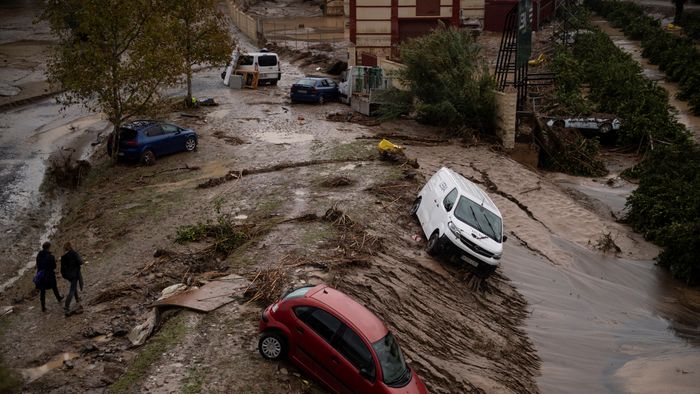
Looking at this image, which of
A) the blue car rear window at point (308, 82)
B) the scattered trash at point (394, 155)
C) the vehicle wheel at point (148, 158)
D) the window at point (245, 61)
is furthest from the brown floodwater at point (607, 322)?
the window at point (245, 61)

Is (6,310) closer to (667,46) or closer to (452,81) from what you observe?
(452,81)

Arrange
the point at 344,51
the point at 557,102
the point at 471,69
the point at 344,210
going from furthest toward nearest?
the point at 344,51 < the point at 557,102 < the point at 471,69 < the point at 344,210

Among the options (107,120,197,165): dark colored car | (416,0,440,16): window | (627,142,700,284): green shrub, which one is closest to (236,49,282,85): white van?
(416,0,440,16): window

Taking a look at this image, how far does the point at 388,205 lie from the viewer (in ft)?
58.2

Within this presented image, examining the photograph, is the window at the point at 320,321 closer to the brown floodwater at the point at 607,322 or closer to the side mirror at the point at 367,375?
the side mirror at the point at 367,375

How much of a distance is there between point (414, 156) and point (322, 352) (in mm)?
15158

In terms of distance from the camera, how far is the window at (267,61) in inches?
1506

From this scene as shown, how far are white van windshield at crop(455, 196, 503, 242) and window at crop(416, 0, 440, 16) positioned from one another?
26.9m

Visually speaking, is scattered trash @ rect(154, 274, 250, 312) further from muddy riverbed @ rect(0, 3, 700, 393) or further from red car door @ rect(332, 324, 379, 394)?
red car door @ rect(332, 324, 379, 394)

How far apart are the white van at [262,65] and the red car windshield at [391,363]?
30392 millimetres

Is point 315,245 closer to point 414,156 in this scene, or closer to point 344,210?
point 344,210

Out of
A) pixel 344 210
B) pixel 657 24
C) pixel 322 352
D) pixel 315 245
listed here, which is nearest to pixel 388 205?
pixel 344 210

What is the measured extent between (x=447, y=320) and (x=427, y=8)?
30431 mm

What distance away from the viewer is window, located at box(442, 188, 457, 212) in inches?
604
